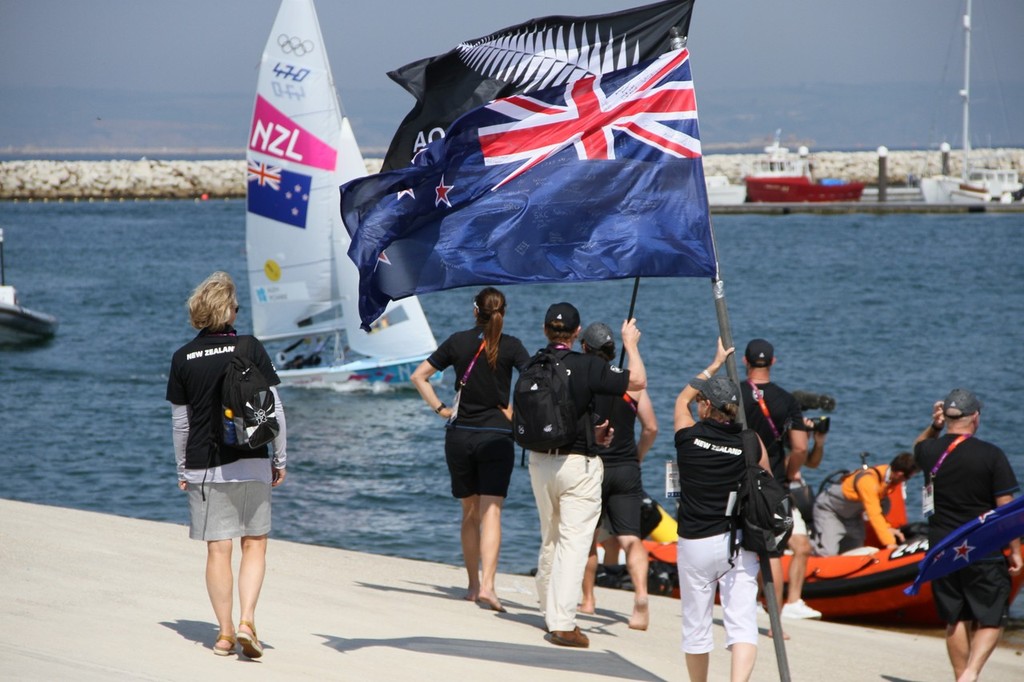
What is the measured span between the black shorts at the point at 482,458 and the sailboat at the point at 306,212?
1706 cm

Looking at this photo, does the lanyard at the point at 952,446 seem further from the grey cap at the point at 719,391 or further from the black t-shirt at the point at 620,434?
the black t-shirt at the point at 620,434

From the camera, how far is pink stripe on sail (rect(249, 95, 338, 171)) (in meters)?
25.1

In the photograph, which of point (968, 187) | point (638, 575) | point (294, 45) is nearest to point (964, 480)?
point (638, 575)

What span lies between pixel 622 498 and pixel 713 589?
1.62m

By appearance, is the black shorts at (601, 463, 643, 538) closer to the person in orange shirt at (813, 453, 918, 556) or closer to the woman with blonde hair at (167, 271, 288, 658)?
the woman with blonde hair at (167, 271, 288, 658)

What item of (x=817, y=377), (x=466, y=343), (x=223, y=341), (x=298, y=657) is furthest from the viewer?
(x=817, y=377)

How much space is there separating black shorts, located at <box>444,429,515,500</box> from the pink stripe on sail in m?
18.6

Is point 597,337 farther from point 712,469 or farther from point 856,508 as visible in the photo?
point 856,508

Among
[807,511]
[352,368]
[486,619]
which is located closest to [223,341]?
[486,619]

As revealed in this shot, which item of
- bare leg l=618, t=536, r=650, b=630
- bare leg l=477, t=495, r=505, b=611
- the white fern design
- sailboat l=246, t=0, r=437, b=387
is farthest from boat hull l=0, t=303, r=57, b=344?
the white fern design

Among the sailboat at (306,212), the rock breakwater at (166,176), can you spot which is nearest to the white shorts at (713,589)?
the sailboat at (306,212)

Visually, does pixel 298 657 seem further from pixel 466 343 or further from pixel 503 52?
pixel 503 52

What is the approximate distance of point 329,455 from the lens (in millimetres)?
20797

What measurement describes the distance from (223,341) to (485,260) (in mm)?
1615
